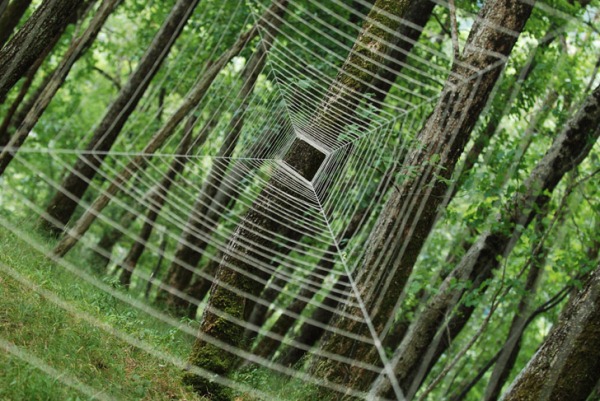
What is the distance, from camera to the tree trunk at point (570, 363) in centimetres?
392

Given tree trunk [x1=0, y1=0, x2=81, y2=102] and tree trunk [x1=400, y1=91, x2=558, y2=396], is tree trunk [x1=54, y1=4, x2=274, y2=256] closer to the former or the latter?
tree trunk [x1=0, y1=0, x2=81, y2=102]

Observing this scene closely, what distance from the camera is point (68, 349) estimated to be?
4152 mm

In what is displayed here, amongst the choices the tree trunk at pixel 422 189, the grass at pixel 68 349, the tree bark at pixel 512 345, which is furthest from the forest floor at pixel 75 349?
the tree bark at pixel 512 345

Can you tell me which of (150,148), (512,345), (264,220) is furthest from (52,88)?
(512,345)

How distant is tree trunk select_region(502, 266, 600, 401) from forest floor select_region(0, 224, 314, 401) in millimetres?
2039

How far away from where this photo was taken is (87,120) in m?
19.0

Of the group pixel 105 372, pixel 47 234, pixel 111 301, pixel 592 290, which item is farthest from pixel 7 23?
pixel 592 290

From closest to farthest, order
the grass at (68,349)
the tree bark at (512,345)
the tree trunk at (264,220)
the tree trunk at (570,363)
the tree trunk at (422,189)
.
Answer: the grass at (68,349) < the tree trunk at (570,363) < the tree trunk at (264,220) < the tree trunk at (422,189) < the tree bark at (512,345)

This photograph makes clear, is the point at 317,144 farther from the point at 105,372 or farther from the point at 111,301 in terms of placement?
the point at 105,372

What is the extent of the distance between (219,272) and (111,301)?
5.15 feet

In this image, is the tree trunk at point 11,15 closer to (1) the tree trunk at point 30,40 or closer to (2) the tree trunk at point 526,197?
(1) the tree trunk at point 30,40

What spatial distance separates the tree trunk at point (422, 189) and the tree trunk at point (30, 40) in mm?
3035

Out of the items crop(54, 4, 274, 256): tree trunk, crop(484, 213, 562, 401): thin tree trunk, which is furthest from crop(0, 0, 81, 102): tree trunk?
crop(484, 213, 562, 401): thin tree trunk

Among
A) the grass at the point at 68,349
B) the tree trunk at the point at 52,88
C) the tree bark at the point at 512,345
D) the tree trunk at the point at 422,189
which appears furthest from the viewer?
the tree bark at the point at 512,345
